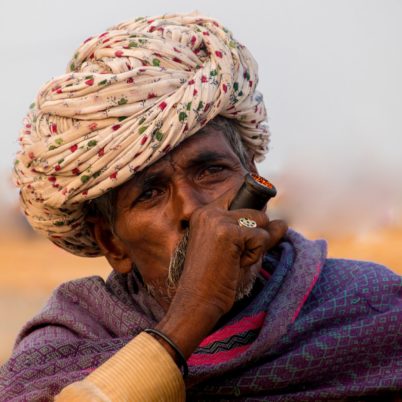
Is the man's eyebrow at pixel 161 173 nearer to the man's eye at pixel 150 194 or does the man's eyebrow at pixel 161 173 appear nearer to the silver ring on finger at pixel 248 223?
the man's eye at pixel 150 194

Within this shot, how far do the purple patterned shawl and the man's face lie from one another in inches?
12.0

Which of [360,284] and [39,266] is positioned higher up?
[360,284]

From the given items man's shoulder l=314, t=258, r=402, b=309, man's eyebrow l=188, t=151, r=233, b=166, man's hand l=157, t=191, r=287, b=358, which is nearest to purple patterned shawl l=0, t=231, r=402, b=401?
man's shoulder l=314, t=258, r=402, b=309

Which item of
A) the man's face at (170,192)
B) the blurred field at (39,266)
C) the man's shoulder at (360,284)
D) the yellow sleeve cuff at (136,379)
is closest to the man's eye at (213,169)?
the man's face at (170,192)

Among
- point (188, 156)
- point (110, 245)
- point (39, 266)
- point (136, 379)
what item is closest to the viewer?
point (136, 379)

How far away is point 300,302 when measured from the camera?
368 cm

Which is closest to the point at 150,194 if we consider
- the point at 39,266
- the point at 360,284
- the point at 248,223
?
the point at 248,223

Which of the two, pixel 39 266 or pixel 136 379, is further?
pixel 39 266

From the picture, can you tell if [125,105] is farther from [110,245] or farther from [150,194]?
[110,245]

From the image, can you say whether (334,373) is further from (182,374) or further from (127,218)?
(127,218)

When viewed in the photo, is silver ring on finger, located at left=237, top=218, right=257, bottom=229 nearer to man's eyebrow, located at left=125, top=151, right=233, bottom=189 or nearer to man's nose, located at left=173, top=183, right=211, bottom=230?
man's nose, located at left=173, top=183, right=211, bottom=230

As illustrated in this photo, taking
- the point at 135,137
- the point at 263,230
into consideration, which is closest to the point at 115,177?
the point at 135,137

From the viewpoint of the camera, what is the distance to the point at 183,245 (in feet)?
11.8

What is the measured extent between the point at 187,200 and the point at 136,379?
3.00 feet
